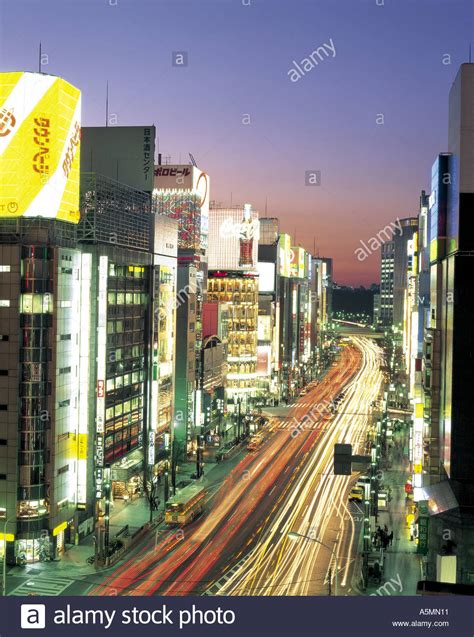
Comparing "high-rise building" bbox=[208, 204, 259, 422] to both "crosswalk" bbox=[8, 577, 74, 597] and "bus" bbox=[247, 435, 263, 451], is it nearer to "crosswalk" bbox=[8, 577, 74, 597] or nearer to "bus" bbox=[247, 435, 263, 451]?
"bus" bbox=[247, 435, 263, 451]

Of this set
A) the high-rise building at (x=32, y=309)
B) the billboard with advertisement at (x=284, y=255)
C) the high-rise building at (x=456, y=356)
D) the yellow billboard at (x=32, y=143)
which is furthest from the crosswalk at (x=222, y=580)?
the billboard with advertisement at (x=284, y=255)

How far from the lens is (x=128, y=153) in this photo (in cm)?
6519

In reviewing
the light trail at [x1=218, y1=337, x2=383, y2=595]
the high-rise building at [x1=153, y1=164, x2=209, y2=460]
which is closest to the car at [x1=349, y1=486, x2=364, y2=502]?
the light trail at [x1=218, y1=337, x2=383, y2=595]

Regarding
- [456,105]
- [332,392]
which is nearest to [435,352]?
[456,105]

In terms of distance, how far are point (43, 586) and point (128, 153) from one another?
3732cm

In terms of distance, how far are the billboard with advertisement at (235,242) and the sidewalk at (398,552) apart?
47.0 m

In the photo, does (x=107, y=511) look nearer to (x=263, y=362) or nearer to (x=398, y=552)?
(x=398, y=552)

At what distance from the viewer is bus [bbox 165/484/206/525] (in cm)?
4878

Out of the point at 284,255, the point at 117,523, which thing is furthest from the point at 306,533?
the point at 284,255

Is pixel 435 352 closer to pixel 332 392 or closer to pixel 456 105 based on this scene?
pixel 456 105
